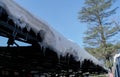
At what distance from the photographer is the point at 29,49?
13.3 feet

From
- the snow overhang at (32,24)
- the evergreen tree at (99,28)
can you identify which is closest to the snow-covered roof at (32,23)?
the snow overhang at (32,24)

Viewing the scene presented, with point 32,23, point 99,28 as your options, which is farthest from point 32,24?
point 99,28

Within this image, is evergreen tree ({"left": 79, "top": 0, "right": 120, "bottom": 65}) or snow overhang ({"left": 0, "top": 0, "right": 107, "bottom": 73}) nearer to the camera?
snow overhang ({"left": 0, "top": 0, "right": 107, "bottom": 73})

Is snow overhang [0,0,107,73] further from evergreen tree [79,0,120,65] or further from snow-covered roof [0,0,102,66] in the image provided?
evergreen tree [79,0,120,65]

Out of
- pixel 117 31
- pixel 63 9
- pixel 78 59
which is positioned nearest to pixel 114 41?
pixel 117 31

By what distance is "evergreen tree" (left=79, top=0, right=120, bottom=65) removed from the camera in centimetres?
2519

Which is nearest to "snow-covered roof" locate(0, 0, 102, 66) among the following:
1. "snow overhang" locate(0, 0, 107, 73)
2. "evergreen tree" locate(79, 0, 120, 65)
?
"snow overhang" locate(0, 0, 107, 73)

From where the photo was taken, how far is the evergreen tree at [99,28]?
25188mm

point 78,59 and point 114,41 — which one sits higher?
point 114,41

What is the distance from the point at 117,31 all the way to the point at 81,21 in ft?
13.6

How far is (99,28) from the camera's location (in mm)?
25562

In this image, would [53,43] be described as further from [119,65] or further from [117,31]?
[117,31]

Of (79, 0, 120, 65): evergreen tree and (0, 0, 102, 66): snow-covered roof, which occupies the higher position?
(79, 0, 120, 65): evergreen tree

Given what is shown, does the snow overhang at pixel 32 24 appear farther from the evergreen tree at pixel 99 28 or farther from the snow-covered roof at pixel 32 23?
the evergreen tree at pixel 99 28
